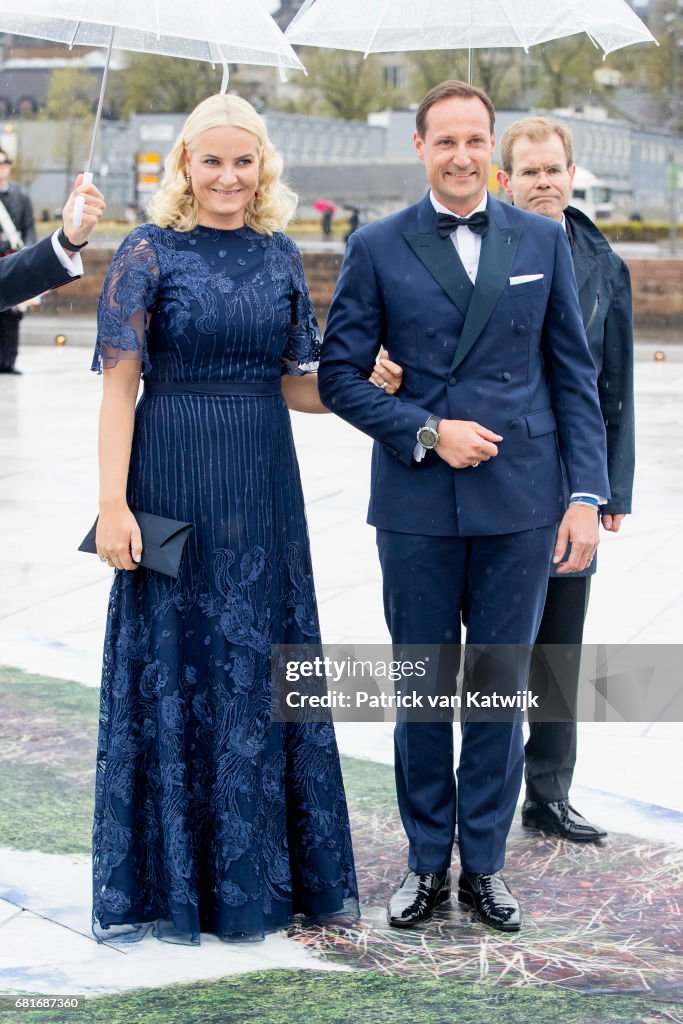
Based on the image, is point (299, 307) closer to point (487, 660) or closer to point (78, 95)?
point (487, 660)

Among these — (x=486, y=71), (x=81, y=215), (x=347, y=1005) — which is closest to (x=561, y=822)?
(x=347, y=1005)

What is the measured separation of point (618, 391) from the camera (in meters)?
4.37

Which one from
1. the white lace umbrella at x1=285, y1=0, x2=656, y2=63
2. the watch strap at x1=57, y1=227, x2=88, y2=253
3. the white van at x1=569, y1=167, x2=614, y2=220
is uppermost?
the white van at x1=569, y1=167, x2=614, y2=220

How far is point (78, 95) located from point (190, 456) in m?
67.6

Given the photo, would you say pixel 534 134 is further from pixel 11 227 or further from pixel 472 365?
pixel 11 227

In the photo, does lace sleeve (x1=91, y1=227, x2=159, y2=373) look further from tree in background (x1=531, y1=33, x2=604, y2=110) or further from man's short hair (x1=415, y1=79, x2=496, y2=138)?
tree in background (x1=531, y1=33, x2=604, y2=110)

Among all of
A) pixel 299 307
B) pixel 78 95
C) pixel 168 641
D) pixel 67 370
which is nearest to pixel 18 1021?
pixel 168 641

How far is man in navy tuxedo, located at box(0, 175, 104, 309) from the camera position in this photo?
359cm

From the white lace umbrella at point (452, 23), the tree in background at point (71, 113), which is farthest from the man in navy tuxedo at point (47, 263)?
the tree in background at point (71, 113)

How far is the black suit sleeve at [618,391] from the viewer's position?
437cm

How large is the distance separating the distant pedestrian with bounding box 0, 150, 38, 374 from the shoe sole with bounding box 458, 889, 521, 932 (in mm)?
10695

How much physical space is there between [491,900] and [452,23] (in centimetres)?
248

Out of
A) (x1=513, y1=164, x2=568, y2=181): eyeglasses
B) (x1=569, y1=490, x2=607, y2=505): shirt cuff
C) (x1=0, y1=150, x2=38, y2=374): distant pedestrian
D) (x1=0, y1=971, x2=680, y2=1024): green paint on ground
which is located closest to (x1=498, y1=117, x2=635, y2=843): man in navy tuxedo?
(x1=513, y1=164, x2=568, y2=181): eyeglasses

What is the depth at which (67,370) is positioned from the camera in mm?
17562
